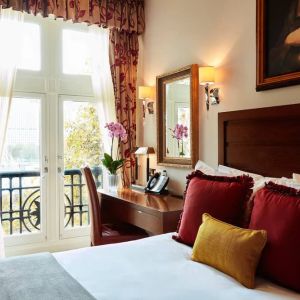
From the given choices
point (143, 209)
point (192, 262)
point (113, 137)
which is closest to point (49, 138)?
point (113, 137)

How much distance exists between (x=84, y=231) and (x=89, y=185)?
3.70 ft

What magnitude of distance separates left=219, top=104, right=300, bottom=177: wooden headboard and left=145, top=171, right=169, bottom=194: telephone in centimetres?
80

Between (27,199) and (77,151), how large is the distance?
73 centimetres

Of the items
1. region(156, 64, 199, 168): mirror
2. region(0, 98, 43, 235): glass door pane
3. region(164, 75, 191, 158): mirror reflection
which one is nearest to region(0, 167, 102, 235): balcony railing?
region(0, 98, 43, 235): glass door pane

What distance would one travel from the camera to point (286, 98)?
2273 mm

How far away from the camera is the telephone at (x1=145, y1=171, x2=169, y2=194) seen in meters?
3.41

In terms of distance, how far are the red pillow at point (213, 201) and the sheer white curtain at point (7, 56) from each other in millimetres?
2051

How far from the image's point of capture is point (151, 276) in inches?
64.9

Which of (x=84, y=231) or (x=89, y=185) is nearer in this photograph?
(x=89, y=185)

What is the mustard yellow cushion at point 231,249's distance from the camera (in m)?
1.57

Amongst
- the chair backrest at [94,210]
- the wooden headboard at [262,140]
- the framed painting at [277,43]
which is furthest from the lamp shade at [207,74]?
the chair backrest at [94,210]

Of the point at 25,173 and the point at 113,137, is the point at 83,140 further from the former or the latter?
the point at 25,173

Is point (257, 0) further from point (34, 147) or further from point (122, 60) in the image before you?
point (34, 147)

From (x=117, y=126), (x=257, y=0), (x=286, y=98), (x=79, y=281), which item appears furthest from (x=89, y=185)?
(x=257, y=0)
